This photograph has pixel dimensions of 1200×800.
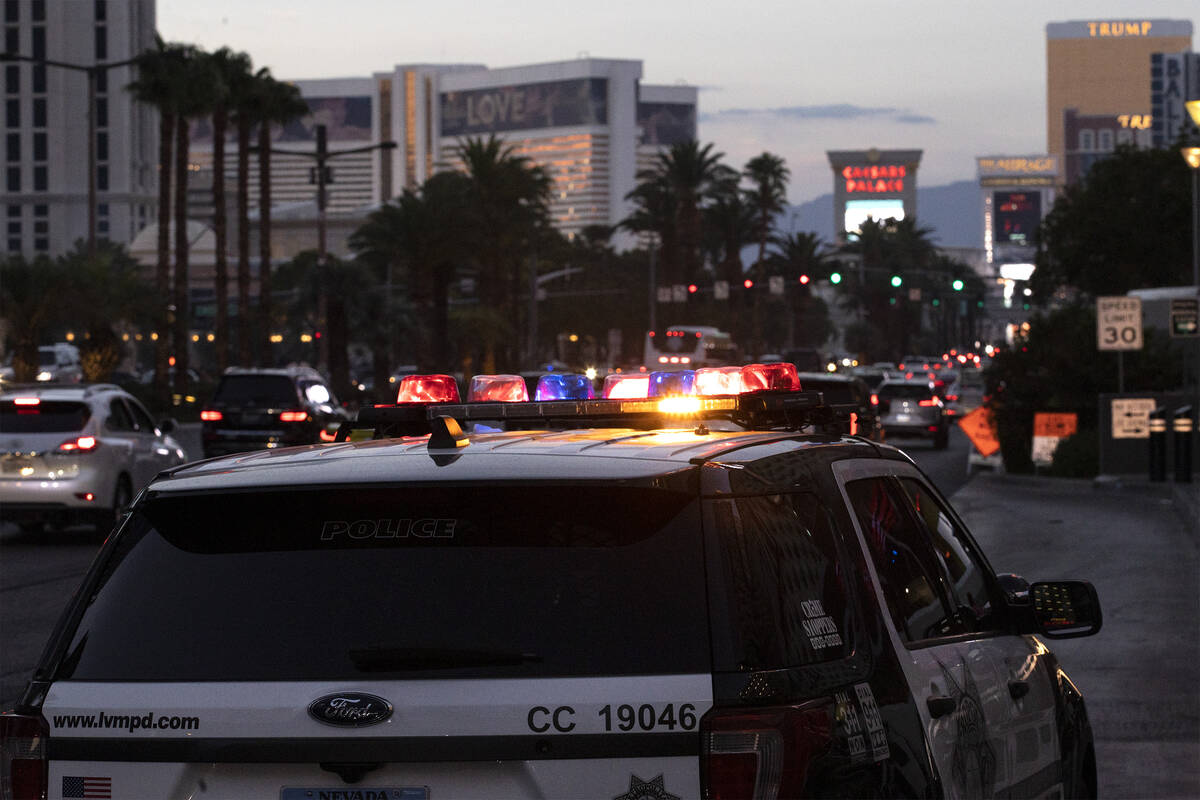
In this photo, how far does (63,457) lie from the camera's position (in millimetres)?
20516

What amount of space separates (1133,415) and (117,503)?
15959 millimetres

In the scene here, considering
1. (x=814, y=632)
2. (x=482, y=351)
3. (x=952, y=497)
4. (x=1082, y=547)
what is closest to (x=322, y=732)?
(x=814, y=632)

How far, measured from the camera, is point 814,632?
3752mm

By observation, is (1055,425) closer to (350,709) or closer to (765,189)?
(350,709)

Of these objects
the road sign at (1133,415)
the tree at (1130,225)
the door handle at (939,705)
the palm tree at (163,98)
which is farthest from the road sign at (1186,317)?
the palm tree at (163,98)

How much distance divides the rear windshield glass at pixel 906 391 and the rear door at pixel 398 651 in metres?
39.3

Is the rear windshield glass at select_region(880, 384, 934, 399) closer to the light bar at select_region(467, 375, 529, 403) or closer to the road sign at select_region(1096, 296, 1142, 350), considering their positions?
the road sign at select_region(1096, 296, 1142, 350)

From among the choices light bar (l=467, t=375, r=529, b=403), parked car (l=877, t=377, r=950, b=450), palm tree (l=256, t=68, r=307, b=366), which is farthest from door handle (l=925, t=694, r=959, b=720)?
palm tree (l=256, t=68, r=307, b=366)

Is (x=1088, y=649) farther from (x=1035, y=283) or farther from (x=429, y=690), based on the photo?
(x=1035, y=283)

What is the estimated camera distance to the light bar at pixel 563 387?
757 centimetres

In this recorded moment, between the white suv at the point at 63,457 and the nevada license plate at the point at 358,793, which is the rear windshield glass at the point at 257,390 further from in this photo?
the nevada license plate at the point at 358,793

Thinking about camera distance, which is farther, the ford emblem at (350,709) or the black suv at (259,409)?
the black suv at (259,409)

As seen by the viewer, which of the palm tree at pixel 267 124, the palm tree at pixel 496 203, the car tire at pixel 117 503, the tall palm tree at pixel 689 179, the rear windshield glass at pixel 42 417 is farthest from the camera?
the tall palm tree at pixel 689 179

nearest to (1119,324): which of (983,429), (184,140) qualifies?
(983,429)
